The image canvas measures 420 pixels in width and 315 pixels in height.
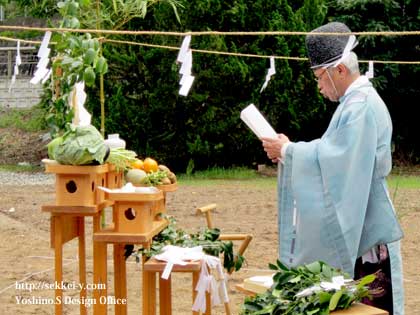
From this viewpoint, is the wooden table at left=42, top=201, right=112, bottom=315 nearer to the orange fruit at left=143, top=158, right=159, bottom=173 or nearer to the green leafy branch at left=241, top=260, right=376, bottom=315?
the orange fruit at left=143, top=158, right=159, bottom=173

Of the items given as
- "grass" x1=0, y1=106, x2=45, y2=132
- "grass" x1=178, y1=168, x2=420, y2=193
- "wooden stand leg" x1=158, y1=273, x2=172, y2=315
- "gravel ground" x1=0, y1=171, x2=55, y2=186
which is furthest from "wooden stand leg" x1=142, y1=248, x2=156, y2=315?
"grass" x1=0, y1=106, x2=45, y2=132

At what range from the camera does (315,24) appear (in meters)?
15.1

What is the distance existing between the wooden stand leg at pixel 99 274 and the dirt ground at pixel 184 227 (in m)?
1.40

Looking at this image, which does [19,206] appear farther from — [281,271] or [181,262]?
[281,271]

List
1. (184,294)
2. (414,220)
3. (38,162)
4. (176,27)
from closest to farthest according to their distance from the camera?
(184,294), (414,220), (176,27), (38,162)

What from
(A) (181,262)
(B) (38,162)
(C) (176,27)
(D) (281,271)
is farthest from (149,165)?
(B) (38,162)

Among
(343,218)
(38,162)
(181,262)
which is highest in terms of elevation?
(343,218)

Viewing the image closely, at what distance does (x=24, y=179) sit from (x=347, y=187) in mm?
10935

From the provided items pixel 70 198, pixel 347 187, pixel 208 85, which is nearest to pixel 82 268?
pixel 70 198

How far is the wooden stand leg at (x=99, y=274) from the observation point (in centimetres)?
457

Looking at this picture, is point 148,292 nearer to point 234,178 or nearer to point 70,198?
point 70,198

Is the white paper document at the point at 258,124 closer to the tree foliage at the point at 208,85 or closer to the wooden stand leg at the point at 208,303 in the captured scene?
the wooden stand leg at the point at 208,303

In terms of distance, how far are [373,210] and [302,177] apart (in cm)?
33

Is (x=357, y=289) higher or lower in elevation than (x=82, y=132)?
lower
